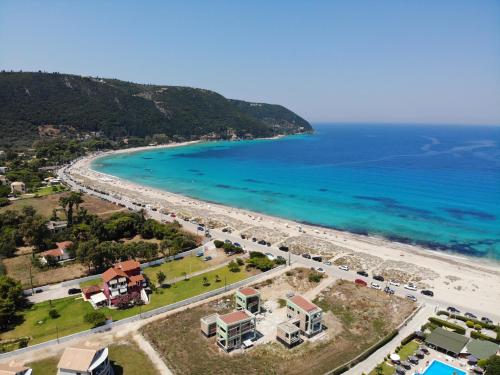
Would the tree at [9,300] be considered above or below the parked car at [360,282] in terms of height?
above

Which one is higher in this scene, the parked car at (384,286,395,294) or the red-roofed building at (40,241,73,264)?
the red-roofed building at (40,241,73,264)

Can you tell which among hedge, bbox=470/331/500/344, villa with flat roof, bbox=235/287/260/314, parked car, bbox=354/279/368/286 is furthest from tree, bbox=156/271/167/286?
hedge, bbox=470/331/500/344

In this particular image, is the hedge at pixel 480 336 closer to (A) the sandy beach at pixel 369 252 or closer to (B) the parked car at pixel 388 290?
(A) the sandy beach at pixel 369 252

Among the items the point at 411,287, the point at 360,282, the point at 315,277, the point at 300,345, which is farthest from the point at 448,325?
the point at 300,345

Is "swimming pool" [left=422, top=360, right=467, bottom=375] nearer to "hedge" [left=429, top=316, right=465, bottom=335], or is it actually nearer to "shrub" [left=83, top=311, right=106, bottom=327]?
"hedge" [left=429, top=316, right=465, bottom=335]

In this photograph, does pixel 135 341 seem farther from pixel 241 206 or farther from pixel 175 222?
pixel 241 206

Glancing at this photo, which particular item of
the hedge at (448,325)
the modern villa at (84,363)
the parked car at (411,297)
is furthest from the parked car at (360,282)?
the modern villa at (84,363)

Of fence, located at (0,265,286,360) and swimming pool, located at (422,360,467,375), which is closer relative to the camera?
swimming pool, located at (422,360,467,375)
